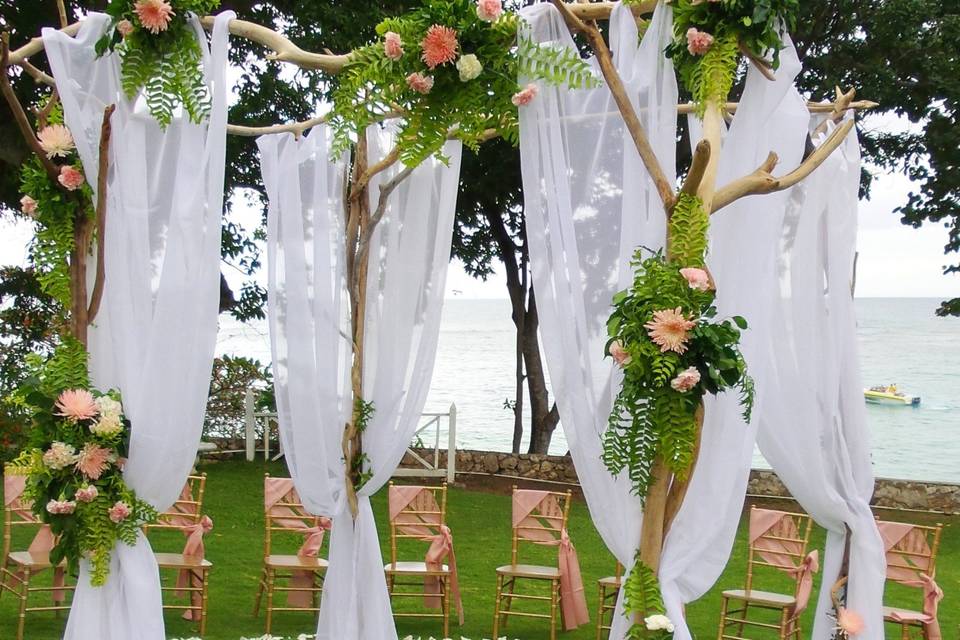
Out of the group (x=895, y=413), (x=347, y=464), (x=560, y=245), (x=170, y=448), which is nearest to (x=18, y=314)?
(x=347, y=464)

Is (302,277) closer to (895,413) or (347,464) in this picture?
(347,464)

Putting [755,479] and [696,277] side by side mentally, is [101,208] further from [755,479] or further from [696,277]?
[755,479]

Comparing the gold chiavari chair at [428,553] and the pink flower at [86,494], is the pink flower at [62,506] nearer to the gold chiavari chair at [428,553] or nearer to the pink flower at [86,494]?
the pink flower at [86,494]

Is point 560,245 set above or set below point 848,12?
below

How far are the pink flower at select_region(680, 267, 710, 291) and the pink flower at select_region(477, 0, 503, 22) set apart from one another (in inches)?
51.9

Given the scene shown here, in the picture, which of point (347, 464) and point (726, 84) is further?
point (347, 464)

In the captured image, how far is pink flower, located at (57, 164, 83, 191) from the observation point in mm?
4836

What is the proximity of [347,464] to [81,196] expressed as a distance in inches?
72.6

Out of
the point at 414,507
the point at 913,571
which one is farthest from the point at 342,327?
the point at 913,571

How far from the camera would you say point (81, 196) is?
16.2 ft

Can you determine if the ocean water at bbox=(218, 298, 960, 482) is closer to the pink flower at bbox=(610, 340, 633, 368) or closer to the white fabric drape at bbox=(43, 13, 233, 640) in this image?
the white fabric drape at bbox=(43, 13, 233, 640)

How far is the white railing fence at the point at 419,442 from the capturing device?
12625 mm

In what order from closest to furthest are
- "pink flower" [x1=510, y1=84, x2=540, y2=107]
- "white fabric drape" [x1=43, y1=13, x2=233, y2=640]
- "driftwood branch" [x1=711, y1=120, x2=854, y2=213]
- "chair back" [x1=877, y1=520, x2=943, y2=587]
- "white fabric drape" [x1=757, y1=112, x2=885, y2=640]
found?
1. "driftwood branch" [x1=711, y1=120, x2=854, y2=213]
2. "pink flower" [x1=510, y1=84, x2=540, y2=107]
3. "white fabric drape" [x1=43, y1=13, x2=233, y2=640]
4. "white fabric drape" [x1=757, y1=112, x2=885, y2=640]
5. "chair back" [x1=877, y1=520, x2=943, y2=587]

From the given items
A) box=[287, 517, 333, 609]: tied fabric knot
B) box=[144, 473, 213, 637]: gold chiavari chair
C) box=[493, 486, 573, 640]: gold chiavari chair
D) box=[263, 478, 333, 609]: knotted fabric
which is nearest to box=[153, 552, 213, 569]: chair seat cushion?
box=[144, 473, 213, 637]: gold chiavari chair
